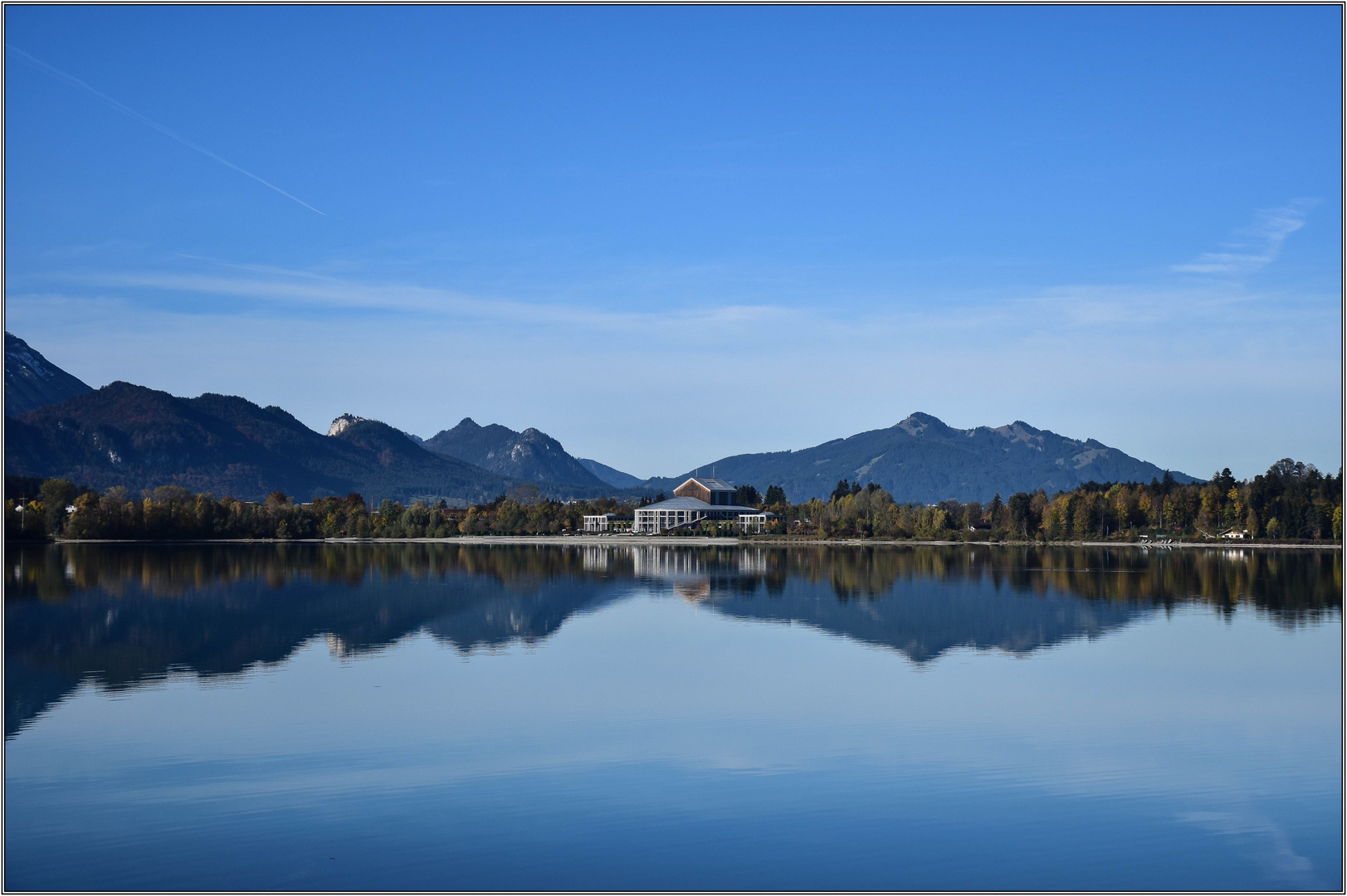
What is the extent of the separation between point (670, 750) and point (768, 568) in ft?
153

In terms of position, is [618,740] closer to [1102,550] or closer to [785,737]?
[785,737]

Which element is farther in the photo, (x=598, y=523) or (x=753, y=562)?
(x=598, y=523)

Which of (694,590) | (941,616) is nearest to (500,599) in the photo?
(694,590)

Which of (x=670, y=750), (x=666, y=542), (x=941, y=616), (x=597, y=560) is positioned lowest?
(x=666, y=542)

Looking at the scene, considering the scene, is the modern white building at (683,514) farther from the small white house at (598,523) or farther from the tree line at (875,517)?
the tree line at (875,517)

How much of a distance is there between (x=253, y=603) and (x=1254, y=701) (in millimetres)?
27568

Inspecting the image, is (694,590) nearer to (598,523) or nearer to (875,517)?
(875,517)

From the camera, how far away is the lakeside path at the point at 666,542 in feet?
305

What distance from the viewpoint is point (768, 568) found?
60.6m

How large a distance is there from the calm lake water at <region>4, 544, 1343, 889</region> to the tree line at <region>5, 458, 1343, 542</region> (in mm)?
69399

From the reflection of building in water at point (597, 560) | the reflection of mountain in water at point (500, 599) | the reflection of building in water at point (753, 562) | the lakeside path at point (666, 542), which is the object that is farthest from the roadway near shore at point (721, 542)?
the reflection of mountain in water at point (500, 599)

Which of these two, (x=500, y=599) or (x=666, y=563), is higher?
(x=500, y=599)

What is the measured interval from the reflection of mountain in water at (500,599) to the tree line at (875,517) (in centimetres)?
2404

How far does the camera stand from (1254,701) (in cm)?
1831
